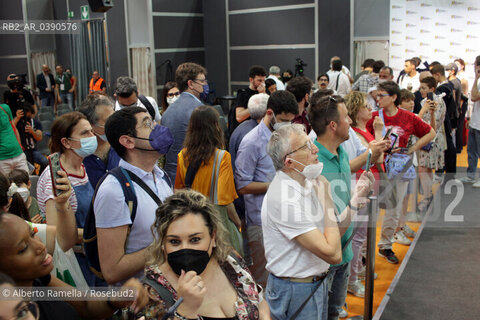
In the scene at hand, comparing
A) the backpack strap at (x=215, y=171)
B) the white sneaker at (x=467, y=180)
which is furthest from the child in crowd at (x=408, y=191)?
the backpack strap at (x=215, y=171)

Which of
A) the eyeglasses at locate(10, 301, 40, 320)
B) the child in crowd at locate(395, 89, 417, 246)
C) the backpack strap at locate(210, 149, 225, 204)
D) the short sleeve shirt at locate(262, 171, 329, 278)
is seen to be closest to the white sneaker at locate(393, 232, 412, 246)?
the child in crowd at locate(395, 89, 417, 246)

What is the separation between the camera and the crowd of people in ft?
5.45

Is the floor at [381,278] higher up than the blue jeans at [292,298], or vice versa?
the blue jeans at [292,298]

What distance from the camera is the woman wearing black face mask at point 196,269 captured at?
1.58 m

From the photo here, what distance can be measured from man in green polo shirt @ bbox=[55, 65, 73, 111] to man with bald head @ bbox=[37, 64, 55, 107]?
0.16 m

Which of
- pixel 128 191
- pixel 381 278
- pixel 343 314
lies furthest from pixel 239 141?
pixel 128 191

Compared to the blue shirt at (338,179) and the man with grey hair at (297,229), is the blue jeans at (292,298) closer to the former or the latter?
the man with grey hair at (297,229)

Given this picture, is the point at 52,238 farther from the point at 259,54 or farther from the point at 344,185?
the point at 259,54

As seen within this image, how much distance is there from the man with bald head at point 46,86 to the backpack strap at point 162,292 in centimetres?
1108

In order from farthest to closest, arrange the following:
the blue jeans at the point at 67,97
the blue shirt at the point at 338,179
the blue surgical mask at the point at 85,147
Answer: the blue jeans at the point at 67,97
the blue shirt at the point at 338,179
the blue surgical mask at the point at 85,147

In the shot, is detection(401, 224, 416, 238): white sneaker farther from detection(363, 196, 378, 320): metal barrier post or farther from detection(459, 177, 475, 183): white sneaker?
detection(459, 177, 475, 183): white sneaker

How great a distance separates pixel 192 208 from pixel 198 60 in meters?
11.8

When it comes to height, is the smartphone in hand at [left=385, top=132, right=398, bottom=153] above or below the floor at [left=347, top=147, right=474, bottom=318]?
above

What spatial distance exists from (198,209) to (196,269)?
222mm
